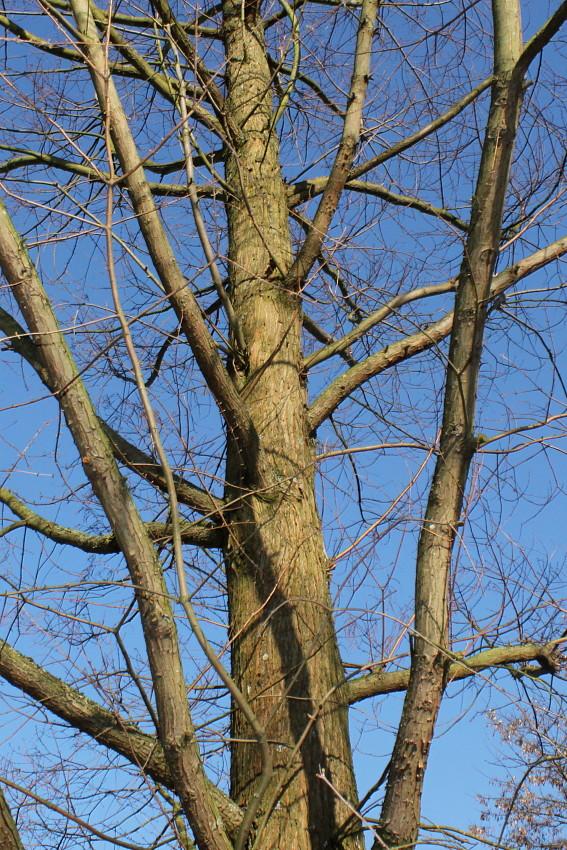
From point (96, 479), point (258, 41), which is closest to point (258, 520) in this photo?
point (96, 479)

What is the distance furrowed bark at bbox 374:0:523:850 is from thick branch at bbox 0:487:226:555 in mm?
1152

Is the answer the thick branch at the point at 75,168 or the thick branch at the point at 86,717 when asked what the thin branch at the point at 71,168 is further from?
the thick branch at the point at 86,717

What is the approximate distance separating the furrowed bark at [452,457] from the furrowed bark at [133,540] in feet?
1.80

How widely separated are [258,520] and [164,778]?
3.24ft

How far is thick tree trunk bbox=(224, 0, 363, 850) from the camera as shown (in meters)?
2.60

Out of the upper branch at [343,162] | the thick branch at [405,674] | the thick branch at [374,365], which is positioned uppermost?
the upper branch at [343,162]

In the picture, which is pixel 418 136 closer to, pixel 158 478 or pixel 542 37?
pixel 542 37

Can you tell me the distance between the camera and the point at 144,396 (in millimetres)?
1993

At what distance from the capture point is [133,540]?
2.36m

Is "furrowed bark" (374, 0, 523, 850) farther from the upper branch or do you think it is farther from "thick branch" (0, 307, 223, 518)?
"thick branch" (0, 307, 223, 518)

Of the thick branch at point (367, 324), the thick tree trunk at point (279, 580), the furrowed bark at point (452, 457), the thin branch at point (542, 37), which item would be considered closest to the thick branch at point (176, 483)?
the thick tree trunk at point (279, 580)

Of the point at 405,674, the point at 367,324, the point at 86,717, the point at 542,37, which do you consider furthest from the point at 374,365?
the point at 86,717

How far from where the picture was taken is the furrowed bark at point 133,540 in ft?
7.23

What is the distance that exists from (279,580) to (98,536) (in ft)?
2.81
